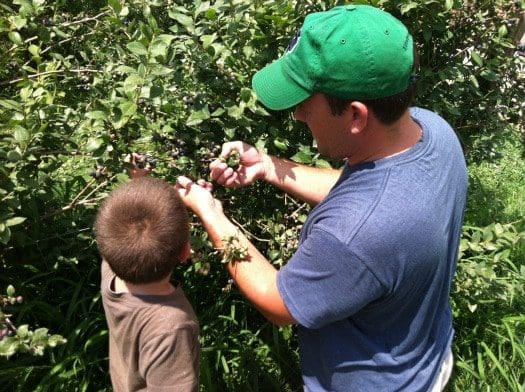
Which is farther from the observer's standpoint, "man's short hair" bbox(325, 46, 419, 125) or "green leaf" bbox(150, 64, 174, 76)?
"green leaf" bbox(150, 64, 174, 76)

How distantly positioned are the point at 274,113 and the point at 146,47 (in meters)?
0.61

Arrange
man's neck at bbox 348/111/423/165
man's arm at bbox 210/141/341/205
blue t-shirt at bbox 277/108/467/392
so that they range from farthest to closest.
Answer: man's arm at bbox 210/141/341/205 → man's neck at bbox 348/111/423/165 → blue t-shirt at bbox 277/108/467/392

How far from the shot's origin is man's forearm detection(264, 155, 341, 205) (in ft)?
6.82

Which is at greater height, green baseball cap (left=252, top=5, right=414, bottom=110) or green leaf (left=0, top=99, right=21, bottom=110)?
green baseball cap (left=252, top=5, right=414, bottom=110)

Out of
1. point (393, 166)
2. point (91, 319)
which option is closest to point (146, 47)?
point (393, 166)

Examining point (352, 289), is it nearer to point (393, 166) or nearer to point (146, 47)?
point (393, 166)

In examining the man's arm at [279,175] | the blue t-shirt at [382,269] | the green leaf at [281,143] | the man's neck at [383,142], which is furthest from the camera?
the green leaf at [281,143]

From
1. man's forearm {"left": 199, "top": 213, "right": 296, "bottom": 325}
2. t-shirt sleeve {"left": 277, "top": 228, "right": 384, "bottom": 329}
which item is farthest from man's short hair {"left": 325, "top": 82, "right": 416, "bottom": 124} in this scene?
man's forearm {"left": 199, "top": 213, "right": 296, "bottom": 325}

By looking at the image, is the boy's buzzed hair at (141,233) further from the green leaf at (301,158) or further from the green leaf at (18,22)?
the green leaf at (18,22)

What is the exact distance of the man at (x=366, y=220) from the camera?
143 centimetres

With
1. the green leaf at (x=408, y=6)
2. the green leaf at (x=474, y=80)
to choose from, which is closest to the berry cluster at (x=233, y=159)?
the green leaf at (x=408, y=6)

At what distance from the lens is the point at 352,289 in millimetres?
1433

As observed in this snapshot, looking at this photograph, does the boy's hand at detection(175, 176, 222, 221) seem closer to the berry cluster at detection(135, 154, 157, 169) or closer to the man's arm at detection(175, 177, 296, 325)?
the man's arm at detection(175, 177, 296, 325)

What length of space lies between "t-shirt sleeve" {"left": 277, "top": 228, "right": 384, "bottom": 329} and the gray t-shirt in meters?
0.34
